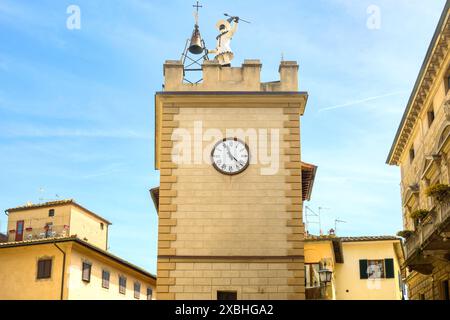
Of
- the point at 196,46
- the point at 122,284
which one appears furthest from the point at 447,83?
the point at 122,284

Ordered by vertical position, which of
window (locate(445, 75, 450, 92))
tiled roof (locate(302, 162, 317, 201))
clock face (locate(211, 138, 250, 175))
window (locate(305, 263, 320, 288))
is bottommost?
window (locate(305, 263, 320, 288))

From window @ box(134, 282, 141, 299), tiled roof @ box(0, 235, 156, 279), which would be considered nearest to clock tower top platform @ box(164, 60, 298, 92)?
tiled roof @ box(0, 235, 156, 279)

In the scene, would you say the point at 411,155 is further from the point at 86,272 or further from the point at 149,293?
the point at 149,293

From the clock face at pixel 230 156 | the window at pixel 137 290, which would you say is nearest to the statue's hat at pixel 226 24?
the clock face at pixel 230 156

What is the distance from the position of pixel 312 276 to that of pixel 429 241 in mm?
9621

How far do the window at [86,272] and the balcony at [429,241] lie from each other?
19398 mm

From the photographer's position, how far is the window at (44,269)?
141 feet

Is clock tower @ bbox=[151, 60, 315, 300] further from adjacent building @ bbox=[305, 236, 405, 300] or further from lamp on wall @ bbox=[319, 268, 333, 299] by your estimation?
adjacent building @ bbox=[305, 236, 405, 300]

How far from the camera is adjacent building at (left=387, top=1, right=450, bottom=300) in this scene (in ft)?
94.3

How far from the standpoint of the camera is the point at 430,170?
3362 cm
